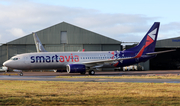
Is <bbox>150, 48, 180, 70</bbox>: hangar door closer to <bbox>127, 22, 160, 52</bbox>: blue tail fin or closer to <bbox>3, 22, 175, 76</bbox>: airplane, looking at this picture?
<bbox>127, 22, 160, 52</bbox>: blue tail fin

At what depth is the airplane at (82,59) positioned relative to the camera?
3544 cm

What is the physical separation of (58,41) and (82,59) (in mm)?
19438

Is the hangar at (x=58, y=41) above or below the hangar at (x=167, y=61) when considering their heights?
above

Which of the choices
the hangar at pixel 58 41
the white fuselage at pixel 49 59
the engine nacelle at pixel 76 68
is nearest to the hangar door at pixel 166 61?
the hangar at pixel 58 41

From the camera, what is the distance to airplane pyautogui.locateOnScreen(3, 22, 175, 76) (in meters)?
35.4

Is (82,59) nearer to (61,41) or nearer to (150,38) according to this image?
(150,38)

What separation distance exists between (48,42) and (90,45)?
10.2 meters

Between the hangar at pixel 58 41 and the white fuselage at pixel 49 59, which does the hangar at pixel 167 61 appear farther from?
the white fuselage at pixel 49 59

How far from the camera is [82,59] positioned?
38.2 meters

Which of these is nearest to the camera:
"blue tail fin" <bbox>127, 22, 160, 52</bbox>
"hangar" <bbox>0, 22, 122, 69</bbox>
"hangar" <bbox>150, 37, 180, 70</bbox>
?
"blue tail fin" <bbox>127, 22, 160, 52</bbox>

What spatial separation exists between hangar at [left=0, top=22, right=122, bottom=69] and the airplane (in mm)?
17484

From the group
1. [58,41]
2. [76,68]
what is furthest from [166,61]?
[76,68]

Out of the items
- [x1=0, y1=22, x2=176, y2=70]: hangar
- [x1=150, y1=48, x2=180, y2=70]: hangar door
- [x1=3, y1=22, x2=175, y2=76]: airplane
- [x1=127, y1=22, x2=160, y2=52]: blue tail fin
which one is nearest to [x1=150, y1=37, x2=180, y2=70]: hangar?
[x1=150, y1=48, x2=180, y2=70]: hangar door

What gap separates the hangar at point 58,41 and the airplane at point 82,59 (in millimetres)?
17484
